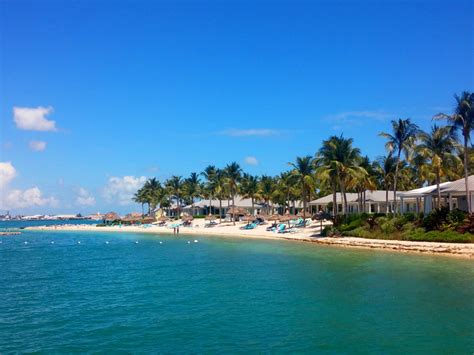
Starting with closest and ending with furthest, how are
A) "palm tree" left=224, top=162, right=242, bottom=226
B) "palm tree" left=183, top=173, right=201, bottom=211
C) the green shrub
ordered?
the green shrub → "palm tree" left=224, top=162, right=242, bottom=226 → "palm tree" left=183, top=173, right=201, bottom=211

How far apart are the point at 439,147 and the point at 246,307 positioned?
33.3 m

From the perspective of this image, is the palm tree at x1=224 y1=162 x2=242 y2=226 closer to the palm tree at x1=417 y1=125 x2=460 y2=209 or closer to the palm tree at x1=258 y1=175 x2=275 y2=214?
the palm tree at x1=258 y1=175 x2=275 y2=214

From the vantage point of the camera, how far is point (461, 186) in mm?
44625

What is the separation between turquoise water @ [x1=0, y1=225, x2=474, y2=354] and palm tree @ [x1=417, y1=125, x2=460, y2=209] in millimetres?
15106

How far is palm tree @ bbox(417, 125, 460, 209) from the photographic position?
139 ft

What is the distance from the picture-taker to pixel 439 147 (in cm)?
4309

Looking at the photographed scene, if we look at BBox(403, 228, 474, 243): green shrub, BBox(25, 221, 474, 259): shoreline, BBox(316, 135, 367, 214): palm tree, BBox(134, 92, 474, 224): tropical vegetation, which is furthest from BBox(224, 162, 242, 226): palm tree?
BBox(403, 228, 474, 243): green shrub

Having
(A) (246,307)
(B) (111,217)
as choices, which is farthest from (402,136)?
(B) (111,217)

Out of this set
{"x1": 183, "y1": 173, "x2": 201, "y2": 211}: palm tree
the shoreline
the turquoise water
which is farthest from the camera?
{"x1": 183, "y1": 173, "x2": 201, "y2": 211}: palm tree

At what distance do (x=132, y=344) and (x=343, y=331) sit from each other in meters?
6.24

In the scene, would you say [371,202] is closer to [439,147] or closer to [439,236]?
[439,147]

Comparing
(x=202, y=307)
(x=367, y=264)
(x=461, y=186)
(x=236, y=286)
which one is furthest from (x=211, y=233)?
(x=202, y=307)

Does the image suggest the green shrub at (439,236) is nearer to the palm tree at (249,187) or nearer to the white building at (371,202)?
the white building at (371,202)

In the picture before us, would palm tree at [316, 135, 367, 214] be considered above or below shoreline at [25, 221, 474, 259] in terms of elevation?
above
